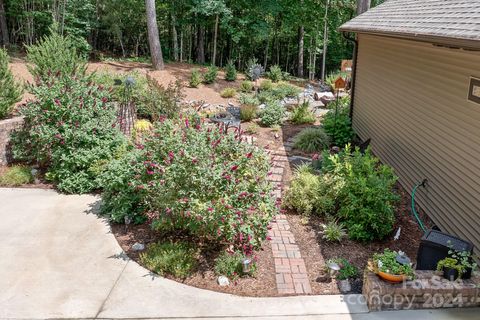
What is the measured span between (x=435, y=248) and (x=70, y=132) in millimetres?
5559

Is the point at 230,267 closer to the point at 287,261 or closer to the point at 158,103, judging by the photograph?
the point at 287,261

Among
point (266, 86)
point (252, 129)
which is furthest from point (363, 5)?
point (252, 129)

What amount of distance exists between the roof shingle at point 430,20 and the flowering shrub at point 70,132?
4.93 meters

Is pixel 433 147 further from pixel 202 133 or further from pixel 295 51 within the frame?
pixel 295 51

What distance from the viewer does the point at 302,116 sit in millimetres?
10812

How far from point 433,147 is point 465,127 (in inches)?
32.4

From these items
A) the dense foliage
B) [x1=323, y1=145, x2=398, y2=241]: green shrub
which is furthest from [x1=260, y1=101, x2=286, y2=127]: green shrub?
[x1=323, y1=145, x2=398, y2=241]: green shrub

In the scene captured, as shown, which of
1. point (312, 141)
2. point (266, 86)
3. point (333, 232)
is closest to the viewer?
point (333, 232)

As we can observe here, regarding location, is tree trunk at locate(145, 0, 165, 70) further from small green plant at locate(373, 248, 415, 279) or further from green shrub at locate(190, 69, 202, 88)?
small green plant at locate(373, 248, 415, 279)

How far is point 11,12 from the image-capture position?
16.5 m

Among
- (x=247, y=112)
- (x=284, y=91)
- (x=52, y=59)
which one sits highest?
(x=52, y=59)

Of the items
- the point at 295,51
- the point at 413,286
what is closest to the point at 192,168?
the point at 413,286

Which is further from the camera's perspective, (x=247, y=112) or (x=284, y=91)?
(x=284, y=91)

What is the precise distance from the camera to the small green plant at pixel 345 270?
445cm
